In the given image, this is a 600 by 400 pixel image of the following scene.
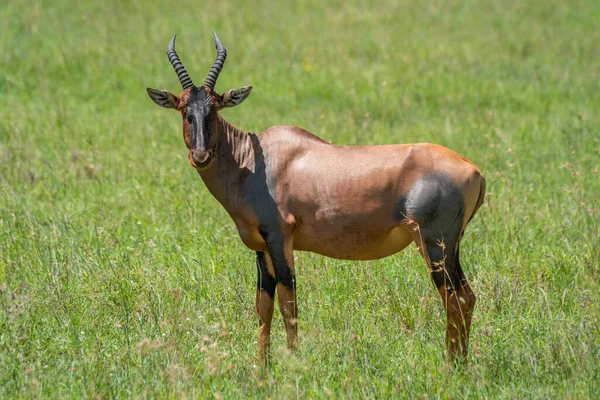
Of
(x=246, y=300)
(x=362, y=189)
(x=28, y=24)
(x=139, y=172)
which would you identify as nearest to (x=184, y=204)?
(x=139, y=172)

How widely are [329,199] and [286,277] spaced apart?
2.33ft

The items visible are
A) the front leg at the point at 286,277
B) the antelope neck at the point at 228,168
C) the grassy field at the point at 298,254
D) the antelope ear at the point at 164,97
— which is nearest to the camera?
the grassy field at the point at 298,254

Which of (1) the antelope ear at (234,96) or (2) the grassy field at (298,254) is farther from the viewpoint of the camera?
(1) the antelope ear at (234,96)

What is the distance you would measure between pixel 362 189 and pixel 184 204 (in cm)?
399

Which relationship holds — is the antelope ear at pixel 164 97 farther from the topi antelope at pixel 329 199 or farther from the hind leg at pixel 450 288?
the hind leg at pixel 450 288

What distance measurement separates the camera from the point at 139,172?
12.1 m

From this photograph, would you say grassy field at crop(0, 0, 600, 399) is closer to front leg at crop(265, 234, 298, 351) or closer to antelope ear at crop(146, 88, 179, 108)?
front leg at crop(265, 234, 298, 351)

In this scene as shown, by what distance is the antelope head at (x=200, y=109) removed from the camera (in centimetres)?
707

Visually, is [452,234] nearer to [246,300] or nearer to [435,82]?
[246,300]

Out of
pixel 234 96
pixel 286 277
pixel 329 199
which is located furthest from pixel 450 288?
pixel 234 96

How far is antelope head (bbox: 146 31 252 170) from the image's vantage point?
23.2ft

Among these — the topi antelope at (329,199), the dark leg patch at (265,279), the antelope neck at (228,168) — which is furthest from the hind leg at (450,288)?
the antelope neck at (228,168)

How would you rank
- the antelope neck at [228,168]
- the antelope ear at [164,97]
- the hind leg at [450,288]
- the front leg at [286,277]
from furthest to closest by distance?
the antelope neck at [228,168] < the antelope ear at [164,97] < the front leg at [286,277] < the hind leg at [450,288]

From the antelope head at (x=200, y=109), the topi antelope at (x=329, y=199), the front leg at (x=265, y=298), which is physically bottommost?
the front leg at (x=265, y=298)
